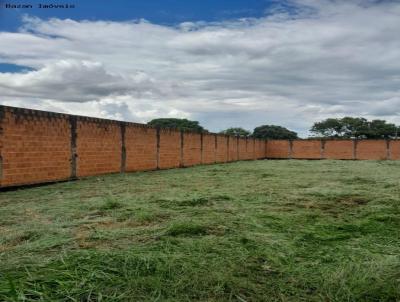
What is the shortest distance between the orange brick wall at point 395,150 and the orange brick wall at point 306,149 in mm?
4414

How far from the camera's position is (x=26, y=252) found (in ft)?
10.7

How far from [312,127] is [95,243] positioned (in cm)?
5468

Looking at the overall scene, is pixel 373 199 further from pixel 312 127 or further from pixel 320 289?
pixel 312 127

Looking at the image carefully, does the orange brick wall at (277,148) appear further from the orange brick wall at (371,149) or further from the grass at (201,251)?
the grass at (201,251)

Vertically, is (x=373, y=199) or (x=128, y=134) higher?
(x=128, y=134)

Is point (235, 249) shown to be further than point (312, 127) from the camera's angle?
No

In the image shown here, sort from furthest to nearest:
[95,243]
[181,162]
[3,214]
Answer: [181,162] → [3,214] → [95,243]

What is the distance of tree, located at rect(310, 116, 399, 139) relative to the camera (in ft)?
154

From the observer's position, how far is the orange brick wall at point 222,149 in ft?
72.0

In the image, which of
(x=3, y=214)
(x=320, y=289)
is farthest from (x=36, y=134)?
(x=320, y=289)

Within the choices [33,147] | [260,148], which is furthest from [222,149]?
[33,147]

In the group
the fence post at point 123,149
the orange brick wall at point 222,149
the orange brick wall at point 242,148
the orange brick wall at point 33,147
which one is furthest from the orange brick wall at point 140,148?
the orange brick wall at point 242,148

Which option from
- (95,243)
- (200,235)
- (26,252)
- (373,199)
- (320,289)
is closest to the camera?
(320,289)

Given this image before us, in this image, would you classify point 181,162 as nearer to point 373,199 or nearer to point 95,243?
point 373,199
